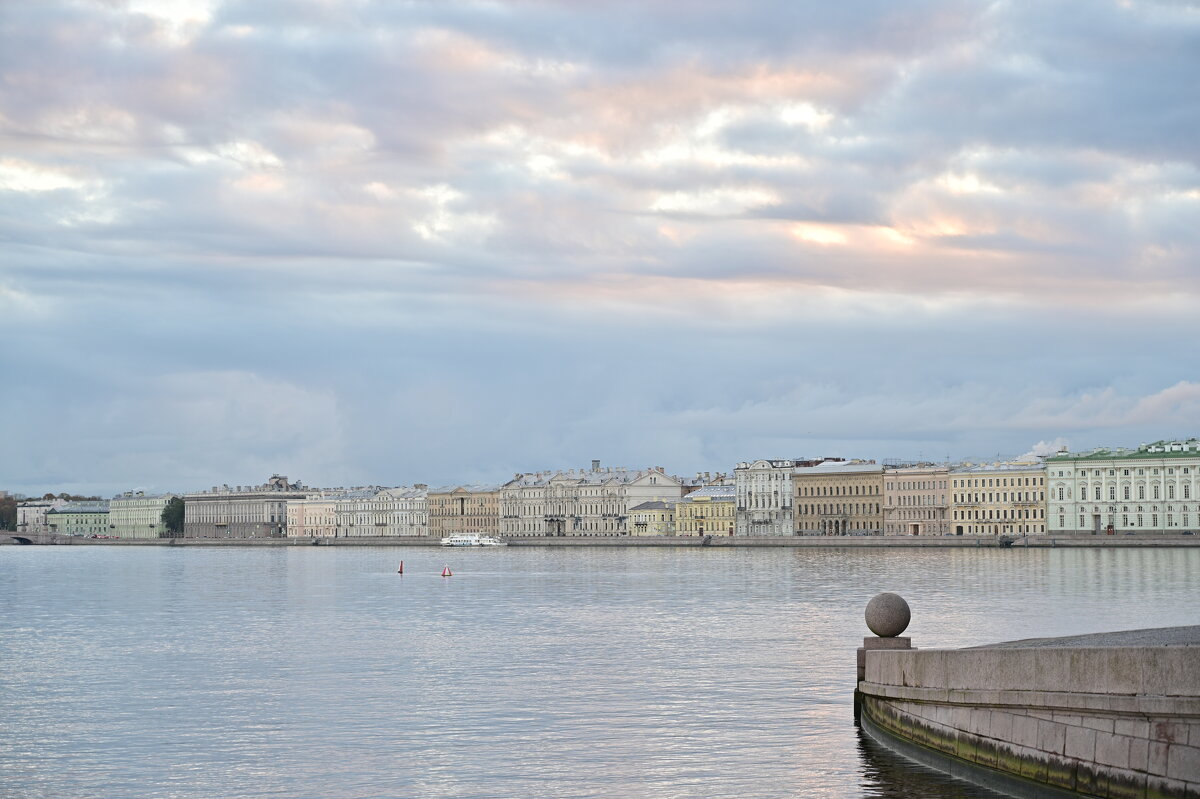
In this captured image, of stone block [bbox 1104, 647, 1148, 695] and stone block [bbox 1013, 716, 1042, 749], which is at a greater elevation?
stone block [bbox 1104, 647, 1148, 695]

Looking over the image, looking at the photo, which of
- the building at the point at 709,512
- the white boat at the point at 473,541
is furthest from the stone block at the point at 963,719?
the white boat at the point at 473,541

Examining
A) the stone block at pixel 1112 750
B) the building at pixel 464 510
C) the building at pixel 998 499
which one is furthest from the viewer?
the building at pixel 464 510

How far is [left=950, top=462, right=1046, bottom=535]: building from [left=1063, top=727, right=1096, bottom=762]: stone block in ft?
375

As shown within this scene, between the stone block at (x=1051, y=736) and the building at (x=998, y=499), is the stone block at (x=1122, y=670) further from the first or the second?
the building at (x=998, y=499)

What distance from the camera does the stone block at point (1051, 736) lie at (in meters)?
11.1

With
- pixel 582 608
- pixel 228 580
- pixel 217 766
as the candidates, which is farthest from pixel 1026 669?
pixel 228 580

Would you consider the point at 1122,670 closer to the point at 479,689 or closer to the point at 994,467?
the point at 479,689

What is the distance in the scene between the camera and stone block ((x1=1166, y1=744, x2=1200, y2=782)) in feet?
31.5

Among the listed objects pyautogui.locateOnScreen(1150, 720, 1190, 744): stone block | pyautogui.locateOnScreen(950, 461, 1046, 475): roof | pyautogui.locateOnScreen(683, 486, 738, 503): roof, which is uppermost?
pyautogui.locateOnScreen(950, 461, 1046, 475): roof

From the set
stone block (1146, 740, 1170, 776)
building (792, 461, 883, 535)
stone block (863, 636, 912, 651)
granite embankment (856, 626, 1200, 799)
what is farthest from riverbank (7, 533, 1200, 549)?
stone block (1146, 740, 1170, 776)

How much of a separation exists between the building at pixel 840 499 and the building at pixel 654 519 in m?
14.9

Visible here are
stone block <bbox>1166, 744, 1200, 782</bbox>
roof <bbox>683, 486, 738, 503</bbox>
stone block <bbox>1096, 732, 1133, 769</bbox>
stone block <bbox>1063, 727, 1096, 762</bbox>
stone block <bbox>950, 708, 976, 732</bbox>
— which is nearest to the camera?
stone block <bbox>1166, 744, 1200, 782</bbox>

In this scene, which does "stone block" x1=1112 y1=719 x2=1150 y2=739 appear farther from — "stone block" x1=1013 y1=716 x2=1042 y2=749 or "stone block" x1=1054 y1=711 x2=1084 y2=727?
"stone block" x1=1013 y1=716 x2=1042 y2=749

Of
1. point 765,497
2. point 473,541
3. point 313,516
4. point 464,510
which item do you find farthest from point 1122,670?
point 313,516
